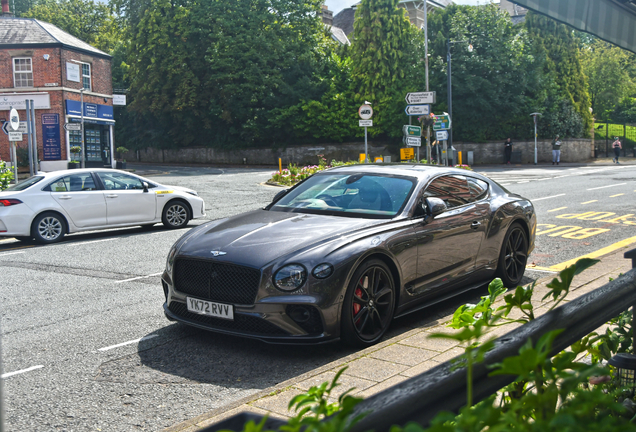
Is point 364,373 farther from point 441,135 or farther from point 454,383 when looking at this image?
point 441,135

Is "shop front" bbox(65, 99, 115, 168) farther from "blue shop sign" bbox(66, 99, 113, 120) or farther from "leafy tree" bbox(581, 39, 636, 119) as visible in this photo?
"leafy tree" bbox(581, 39, 636, 119)

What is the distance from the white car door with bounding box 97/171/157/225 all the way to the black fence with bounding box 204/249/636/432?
1255cm

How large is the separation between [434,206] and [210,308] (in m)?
2.42

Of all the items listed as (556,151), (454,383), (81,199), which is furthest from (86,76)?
(454,383)

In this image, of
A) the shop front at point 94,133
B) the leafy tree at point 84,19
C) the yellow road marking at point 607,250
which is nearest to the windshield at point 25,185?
the yellow road marking at point 607,250

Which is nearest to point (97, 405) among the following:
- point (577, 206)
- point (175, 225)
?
point (175, 225)

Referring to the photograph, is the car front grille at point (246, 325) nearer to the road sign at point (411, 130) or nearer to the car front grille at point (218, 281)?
the car front grille at point (218, 281)

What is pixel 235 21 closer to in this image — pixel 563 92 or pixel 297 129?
pixel 297 129

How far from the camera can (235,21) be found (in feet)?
160

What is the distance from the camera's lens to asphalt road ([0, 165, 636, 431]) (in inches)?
169

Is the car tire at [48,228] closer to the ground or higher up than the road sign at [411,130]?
closer to the ground

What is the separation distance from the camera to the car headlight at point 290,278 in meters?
5.12

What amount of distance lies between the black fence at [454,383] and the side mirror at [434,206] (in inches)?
169

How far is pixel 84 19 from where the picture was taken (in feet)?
219
